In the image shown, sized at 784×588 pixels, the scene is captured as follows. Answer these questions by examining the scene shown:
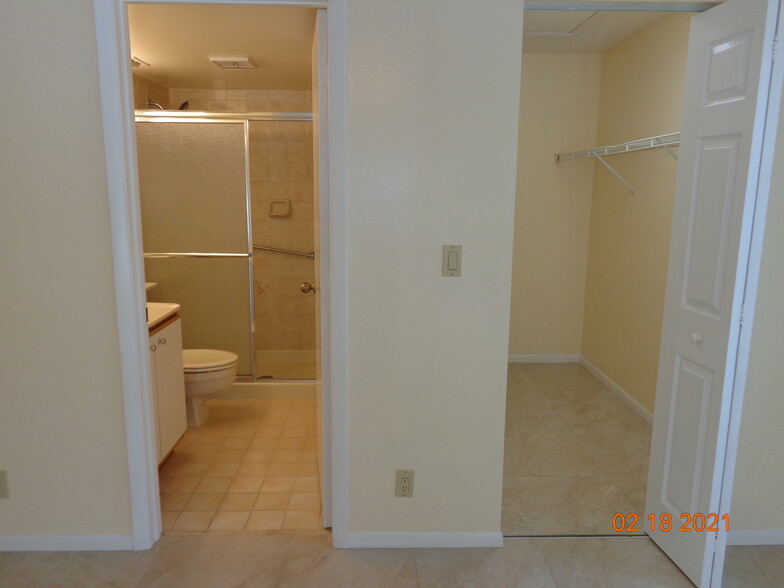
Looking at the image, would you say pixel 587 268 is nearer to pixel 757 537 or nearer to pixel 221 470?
pixel 757 537

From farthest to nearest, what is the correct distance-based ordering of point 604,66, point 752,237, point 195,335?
point 604,66 → point 195,335 → point 752,237

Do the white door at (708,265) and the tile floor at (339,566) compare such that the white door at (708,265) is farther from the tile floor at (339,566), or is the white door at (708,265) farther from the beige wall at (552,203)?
the beige wall at (552,203)

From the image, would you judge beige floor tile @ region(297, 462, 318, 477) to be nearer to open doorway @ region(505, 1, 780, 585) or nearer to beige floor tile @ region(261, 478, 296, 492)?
beige floor tile @ region(261, 478, 296, 492)

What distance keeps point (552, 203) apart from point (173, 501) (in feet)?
11.4

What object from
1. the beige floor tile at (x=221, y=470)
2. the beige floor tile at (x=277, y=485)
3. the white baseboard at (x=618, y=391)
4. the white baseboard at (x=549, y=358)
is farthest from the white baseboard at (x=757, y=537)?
the white baseboard at (x=549, y=358)

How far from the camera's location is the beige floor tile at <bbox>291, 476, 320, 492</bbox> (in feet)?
9.28

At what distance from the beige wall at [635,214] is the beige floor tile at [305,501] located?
2.16 meters

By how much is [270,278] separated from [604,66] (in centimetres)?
311

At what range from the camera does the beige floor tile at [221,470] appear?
2.97 metres

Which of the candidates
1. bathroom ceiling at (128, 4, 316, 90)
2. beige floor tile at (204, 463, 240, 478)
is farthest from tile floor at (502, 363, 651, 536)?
bathroom ceiling at (128, 4, 316, 90)

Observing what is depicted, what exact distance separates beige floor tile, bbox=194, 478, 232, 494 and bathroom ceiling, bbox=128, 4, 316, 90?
6.88 feet

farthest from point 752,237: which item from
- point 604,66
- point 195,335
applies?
point 195,335

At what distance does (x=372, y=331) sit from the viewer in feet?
7.23

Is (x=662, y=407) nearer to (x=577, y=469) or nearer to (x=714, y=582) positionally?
(x=714, y=582)
